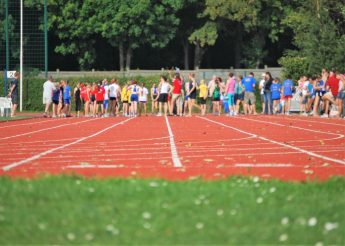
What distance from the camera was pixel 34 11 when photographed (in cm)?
7838

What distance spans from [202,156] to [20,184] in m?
6.28

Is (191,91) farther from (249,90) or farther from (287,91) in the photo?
(287,91)

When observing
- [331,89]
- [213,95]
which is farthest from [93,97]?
[331,89]

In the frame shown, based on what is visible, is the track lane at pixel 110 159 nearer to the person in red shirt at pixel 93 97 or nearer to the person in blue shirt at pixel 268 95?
the person in blue shirt at pixel 268 95

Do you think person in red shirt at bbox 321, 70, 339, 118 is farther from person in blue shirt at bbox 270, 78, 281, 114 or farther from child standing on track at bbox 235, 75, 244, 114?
child standing on track at bbox 235, 75, 244, 114

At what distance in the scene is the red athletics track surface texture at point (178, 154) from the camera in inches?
549

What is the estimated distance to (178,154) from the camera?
17578mm

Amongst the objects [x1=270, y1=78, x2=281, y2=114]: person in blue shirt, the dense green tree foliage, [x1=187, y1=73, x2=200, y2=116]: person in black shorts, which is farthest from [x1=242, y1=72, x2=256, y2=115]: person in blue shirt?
the dense green tree foliage

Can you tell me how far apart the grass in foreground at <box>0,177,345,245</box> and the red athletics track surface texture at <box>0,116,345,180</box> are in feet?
6.20

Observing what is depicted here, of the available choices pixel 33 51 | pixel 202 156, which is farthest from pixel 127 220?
pixel 33 51

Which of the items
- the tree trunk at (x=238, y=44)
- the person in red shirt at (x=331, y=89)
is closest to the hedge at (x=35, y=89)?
the tree trunk at (x=238, y=44)

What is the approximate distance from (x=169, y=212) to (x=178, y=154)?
333 inches

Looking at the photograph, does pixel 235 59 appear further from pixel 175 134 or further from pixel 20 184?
pixel 20 184

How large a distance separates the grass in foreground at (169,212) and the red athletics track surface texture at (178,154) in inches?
74.4
